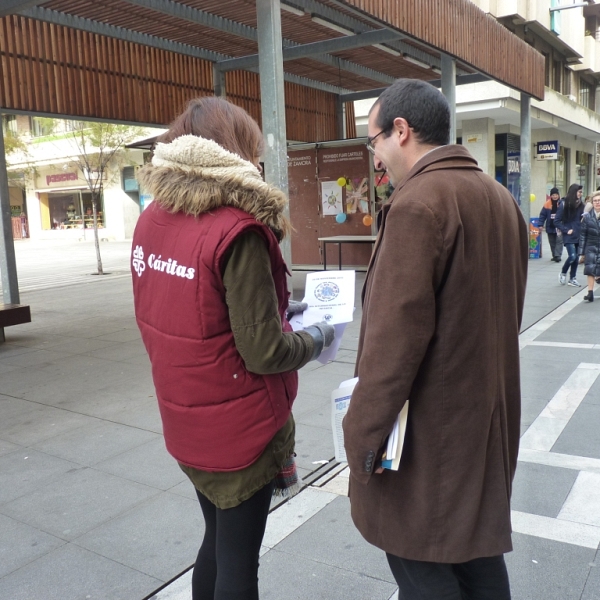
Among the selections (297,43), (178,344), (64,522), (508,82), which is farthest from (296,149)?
(178,344)

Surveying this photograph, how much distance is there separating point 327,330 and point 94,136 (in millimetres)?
15878

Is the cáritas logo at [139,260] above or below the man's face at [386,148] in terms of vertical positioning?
below

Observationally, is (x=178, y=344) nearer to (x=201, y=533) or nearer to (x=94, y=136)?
(x=201, y=533)

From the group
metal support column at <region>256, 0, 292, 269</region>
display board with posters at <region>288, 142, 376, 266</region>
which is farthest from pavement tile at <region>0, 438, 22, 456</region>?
display board with posters at <region>288, 142, 376, 266</region>

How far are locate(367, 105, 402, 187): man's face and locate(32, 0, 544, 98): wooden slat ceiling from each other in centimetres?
520

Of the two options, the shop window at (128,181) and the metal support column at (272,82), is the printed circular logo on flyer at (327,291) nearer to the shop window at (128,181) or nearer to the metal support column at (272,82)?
the metal support column at (272,82)

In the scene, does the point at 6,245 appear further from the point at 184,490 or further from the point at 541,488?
the point at 541,488

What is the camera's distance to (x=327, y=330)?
2.09m

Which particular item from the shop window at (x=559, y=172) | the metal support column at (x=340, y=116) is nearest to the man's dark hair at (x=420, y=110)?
the metal support column at (x=340, y=116)

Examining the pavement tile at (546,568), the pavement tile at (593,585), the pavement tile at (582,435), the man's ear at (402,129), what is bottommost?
the pavement tile at (582,435)

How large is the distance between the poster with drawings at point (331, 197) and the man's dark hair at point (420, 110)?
11739 mm

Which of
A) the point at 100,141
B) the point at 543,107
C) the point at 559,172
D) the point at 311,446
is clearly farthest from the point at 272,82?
the point at 559,172

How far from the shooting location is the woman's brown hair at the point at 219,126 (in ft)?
6.10

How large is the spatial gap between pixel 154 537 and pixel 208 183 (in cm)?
215
